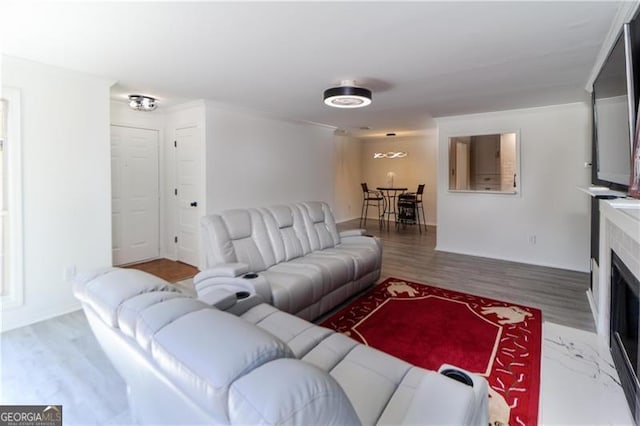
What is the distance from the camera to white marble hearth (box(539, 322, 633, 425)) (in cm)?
176

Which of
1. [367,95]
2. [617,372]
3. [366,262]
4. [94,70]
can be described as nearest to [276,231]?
[366,262]

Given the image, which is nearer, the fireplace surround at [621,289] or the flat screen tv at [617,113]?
the fireplace surround at [621,289]

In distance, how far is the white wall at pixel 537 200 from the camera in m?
4.52

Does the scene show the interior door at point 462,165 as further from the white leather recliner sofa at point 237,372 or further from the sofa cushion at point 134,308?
the sofa cushion at point 134,308

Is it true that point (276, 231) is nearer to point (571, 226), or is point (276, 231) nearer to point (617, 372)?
point (617, 372)

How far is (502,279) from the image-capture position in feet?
13.7

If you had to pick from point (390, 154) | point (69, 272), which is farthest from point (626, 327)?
point (390, 154)

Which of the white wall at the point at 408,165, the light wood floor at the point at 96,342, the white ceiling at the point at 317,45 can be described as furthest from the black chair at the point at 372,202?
the white ceiling at the point at 317,45

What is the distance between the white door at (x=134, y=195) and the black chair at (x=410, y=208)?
564 centimetres

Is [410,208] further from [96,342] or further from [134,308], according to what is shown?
[134,308]

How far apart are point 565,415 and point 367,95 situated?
9.84 ft

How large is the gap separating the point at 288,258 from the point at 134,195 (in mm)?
2968

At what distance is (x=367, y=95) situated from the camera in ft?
11.3

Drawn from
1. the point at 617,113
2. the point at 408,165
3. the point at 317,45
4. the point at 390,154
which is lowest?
the point at 617,113
